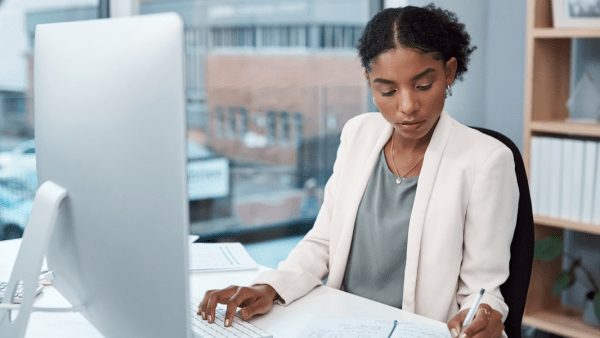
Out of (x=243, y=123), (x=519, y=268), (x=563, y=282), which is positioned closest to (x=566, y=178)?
(x=563, y=282)

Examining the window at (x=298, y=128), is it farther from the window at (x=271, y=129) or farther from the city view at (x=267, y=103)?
the window at (x=271, y=129)

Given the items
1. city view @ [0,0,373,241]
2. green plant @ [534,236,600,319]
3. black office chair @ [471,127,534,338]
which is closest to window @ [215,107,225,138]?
city view @ [0,0,373,241]

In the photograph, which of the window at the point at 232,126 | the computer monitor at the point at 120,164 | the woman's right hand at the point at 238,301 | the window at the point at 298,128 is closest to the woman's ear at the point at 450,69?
the woman's right hand at the point at 238,301

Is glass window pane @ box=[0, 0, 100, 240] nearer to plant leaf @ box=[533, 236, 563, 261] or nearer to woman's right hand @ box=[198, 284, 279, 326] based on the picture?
woman's right hand @ box=[198, 284, 279, 326]

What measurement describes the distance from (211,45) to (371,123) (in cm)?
238

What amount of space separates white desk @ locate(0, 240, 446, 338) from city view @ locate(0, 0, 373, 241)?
139 cm

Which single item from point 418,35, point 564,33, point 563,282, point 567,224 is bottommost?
point 563,282

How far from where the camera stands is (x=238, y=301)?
1033 mm

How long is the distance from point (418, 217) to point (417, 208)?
20 millimetres

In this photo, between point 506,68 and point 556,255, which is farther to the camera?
point 506,68

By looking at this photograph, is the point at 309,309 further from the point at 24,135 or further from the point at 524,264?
the point at 24,135

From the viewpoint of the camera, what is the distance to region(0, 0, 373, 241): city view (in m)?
3.39

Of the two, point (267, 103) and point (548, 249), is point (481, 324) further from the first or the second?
point (267, 103)

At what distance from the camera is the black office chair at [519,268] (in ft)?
3.75
